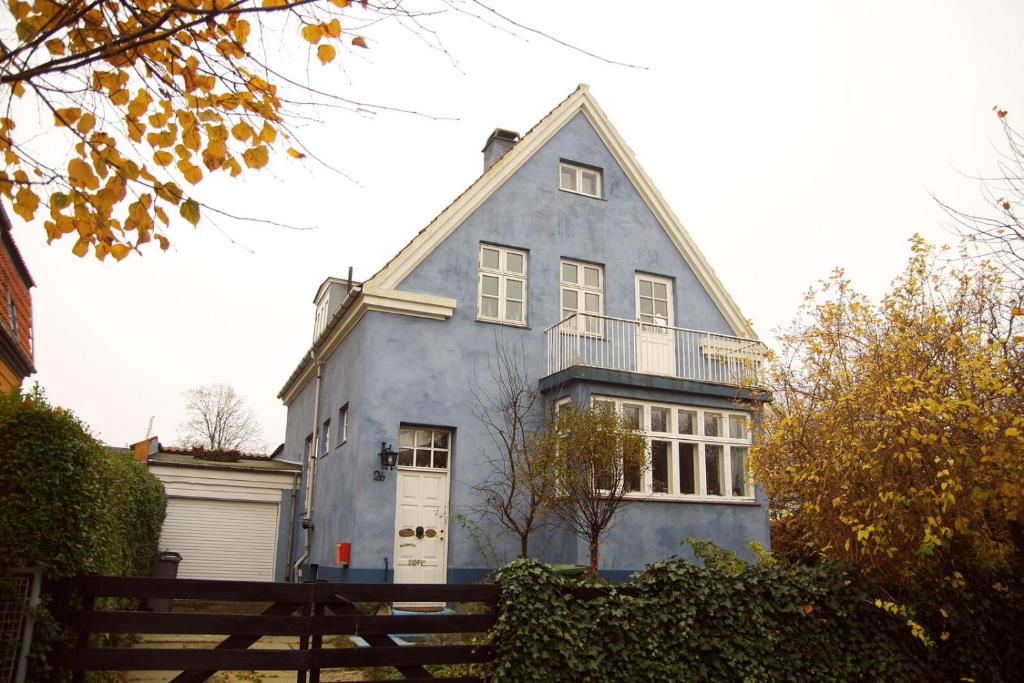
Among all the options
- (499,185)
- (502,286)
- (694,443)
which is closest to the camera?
(694,443)

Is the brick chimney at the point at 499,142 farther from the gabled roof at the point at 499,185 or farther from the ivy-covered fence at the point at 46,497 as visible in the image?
the ivy-covered fence at the point at 46,497

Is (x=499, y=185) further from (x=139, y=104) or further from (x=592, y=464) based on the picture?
(x=139, y=104)

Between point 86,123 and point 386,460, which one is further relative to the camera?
point 386,460

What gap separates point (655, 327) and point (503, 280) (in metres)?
3.28

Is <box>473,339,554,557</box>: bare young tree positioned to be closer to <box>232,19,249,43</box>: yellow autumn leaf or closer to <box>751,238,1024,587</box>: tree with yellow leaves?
<box>751,238,1024,587</box>: tree with yellow leaves

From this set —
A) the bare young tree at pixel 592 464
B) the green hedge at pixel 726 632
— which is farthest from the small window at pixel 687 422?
the green hedge at pixel 726 632

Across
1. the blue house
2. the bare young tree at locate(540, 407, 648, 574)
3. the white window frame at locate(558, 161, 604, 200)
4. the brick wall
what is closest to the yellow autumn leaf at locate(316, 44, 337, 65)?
the bare young tree at locate(540, 407, 648, 574)

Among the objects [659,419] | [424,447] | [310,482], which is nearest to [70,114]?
[424,447]

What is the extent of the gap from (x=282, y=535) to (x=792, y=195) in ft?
43.5

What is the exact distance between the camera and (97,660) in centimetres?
526

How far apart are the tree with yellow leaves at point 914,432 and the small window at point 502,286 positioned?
6056 mm

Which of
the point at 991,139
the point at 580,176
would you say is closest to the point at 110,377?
the point at 580,176

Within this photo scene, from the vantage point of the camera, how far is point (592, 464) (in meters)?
10.6

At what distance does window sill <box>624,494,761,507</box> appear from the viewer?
12383 millimetres
